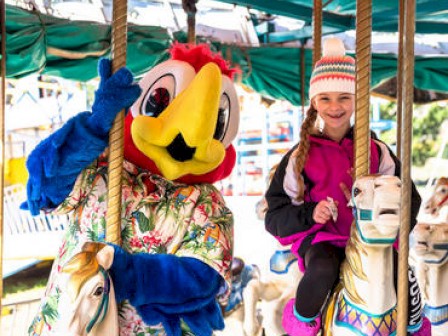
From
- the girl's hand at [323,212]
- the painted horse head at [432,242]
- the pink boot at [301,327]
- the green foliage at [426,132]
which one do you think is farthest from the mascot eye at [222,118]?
the green foliage at [426,132]

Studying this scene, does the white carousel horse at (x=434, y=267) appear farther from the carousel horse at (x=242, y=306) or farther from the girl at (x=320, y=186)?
the girl at (x=320, y=186)

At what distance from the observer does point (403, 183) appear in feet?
6.57

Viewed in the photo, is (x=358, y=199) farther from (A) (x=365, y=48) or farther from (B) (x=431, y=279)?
(B) (x=431, y=279)

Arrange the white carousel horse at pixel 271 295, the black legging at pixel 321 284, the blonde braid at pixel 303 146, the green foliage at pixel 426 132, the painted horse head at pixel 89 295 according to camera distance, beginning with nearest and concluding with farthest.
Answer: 1. the painted horse head at pixel 89 295
2. the black legging at pixel 321 284
3. the blonde braid at pixel 303 146
4. the white carousel horse at pixel 271 295
5. the green foliage at pixel 426 132

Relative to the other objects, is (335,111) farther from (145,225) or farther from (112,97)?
(112,97)

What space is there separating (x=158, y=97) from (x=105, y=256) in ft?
1.94

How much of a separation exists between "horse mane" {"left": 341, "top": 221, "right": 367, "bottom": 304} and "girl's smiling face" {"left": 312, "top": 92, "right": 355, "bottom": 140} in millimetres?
529

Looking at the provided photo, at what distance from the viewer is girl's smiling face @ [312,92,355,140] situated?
8.51 feet

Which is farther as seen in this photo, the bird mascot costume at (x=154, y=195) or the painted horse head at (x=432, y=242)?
the painted horse head at (x=432, y=242)

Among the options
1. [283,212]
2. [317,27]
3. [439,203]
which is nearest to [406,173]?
[283,212]

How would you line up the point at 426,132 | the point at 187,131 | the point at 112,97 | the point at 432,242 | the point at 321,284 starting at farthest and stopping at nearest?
the point at 426,132 → the point at 432,242 → the point at 321,284 → the point at 187,131 → the point at 112,97

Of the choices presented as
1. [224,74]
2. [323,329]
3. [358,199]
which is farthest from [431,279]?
[224,74]

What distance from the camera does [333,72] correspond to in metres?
2.62

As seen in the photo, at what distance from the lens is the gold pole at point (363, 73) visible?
2143 mm
